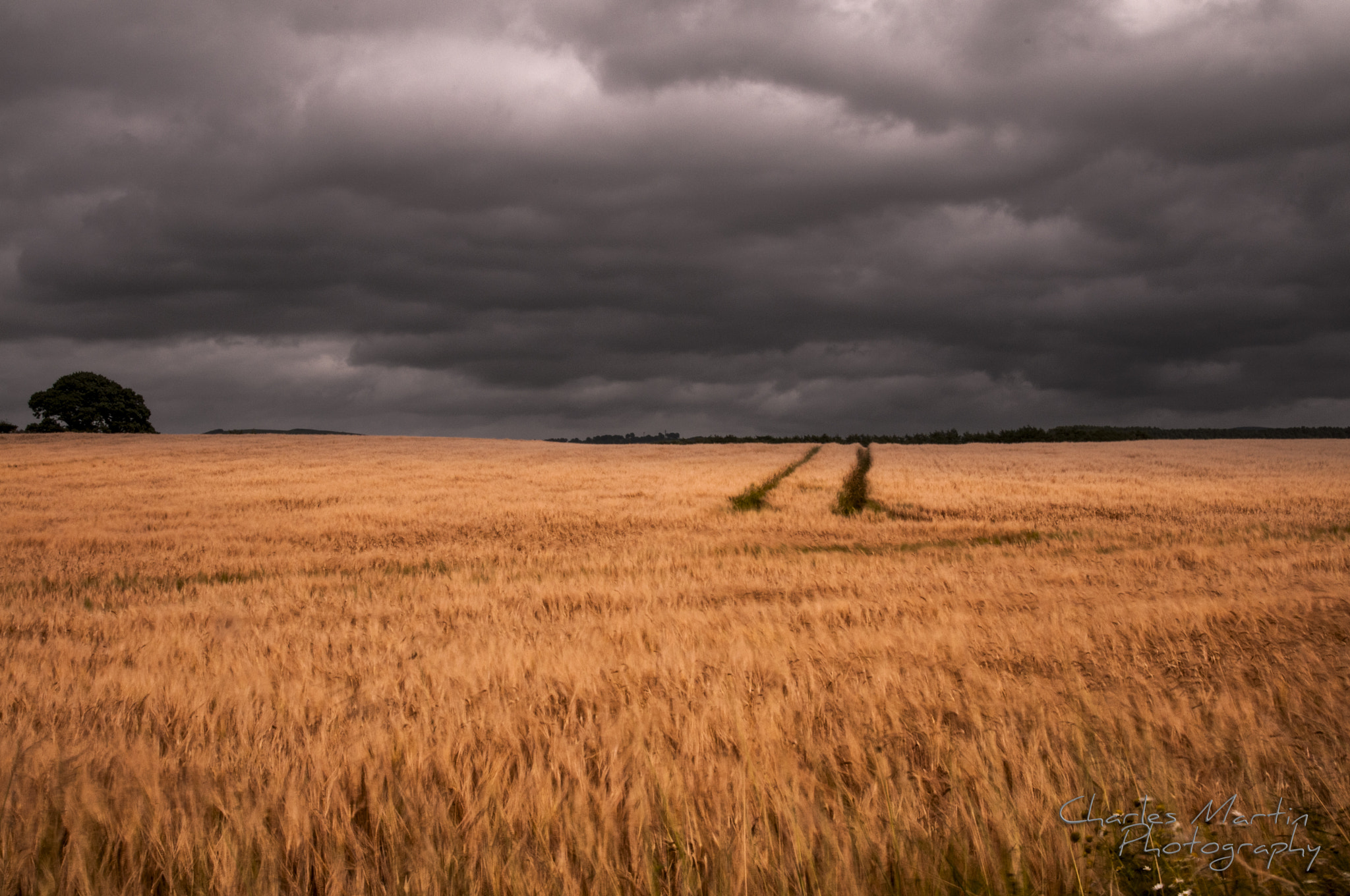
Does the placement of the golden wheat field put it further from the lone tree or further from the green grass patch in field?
the lone tree

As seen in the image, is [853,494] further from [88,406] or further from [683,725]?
[88,406]

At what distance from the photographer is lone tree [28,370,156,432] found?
86500 mm

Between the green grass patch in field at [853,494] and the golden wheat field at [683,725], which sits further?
the green grass patch in field at [853,494]

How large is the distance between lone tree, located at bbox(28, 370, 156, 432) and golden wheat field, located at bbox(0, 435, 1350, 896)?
318ft

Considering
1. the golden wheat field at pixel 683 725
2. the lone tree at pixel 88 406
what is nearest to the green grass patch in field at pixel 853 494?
the golden wheat field at pixel 683 725

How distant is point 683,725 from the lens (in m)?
3.99

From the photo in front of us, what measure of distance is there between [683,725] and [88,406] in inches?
4402

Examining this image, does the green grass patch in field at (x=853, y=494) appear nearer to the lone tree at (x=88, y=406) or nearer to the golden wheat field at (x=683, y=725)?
the golden wheat field at (x=683, y=725)

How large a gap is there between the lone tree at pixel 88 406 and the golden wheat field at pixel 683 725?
96944 mm

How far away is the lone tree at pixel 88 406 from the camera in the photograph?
86.5 m

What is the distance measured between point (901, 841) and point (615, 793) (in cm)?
119

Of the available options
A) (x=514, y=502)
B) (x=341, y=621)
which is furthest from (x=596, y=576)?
(x=514, y=502)

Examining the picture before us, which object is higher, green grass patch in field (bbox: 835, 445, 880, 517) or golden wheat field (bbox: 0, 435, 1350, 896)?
golden wheat field (bbox: 0, 435, 1350, 896)

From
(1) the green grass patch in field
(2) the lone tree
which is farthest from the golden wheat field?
(2) the lone tree
